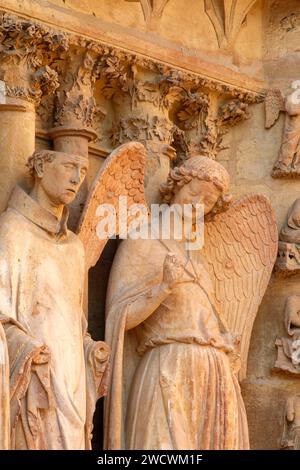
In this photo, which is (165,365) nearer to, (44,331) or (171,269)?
(171,269)

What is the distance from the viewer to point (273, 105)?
1314 centimetres

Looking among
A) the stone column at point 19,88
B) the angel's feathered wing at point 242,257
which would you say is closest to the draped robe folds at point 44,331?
the stone column at point 19,88

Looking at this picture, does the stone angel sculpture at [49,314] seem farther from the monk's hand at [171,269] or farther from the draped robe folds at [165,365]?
the monk's hand at [171,269]

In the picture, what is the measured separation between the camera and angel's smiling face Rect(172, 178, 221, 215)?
12.2 meters

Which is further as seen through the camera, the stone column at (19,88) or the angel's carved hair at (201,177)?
the angel's carved hair at (201,177)

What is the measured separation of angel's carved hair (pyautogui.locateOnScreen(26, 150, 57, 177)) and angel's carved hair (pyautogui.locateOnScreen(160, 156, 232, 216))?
93 centimetres

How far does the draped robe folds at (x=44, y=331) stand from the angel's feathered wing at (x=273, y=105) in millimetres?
1980

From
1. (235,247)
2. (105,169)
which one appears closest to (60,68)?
(105,169)

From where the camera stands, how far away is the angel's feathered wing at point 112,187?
11898 mm

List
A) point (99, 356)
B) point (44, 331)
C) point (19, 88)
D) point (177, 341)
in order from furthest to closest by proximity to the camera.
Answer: point (177, 341)
point (19, 88)
point (99, 356)
point (44, 331)

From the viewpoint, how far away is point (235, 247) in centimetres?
1261

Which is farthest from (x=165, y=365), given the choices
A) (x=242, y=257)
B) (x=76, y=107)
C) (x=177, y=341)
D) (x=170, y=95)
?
(x=170, y=95)

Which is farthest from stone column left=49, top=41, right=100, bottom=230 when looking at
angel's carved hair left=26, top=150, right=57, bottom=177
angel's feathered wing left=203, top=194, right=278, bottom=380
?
angel's feathered wing left=203, top=194, right=278, bottom=380

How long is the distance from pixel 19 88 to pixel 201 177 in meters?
1.21
